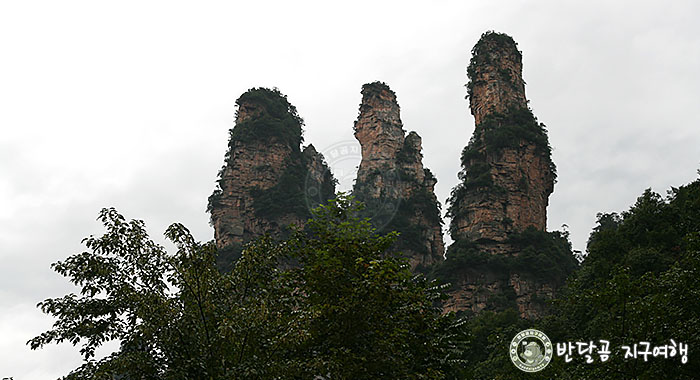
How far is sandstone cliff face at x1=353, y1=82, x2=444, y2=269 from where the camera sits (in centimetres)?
6944

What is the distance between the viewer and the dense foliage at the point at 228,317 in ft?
31.4

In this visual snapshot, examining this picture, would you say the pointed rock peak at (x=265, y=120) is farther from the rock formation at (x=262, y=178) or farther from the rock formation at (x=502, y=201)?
the rock formation at (x=502, y=201)

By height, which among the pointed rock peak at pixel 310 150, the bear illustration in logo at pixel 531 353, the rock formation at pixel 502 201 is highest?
the pointed rock peak at pixel 310 150

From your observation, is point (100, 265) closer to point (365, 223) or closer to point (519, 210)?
point (365, 223)

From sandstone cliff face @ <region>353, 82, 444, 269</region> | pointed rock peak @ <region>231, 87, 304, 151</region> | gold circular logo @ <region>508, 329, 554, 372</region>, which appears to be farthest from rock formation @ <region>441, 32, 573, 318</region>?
gold circular logo @ <region>508, 329, 554, 372</region>

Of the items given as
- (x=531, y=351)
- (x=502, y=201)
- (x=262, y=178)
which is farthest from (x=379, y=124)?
(x=531, y=351)

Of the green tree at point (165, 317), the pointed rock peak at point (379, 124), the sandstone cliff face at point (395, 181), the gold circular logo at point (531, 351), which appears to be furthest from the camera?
the pointed rock peak at point (379, 124)

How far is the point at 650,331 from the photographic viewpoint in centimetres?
1354

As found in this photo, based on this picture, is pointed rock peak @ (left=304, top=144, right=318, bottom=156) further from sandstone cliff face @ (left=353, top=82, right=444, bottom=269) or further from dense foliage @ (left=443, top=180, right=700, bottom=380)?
dense foliage @ (left=443, top=180, right=700, bottom=380)

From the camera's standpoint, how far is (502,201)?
5766 cm

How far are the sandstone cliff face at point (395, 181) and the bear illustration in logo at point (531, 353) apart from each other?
1904 inches

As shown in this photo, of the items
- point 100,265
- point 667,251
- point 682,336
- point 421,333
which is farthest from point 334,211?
point 667,251

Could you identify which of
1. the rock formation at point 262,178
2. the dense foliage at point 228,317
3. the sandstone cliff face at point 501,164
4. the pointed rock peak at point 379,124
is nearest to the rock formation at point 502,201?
the sandstone cliff face at point 501,164

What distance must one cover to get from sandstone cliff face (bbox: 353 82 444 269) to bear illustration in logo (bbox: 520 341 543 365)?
1904 inches
